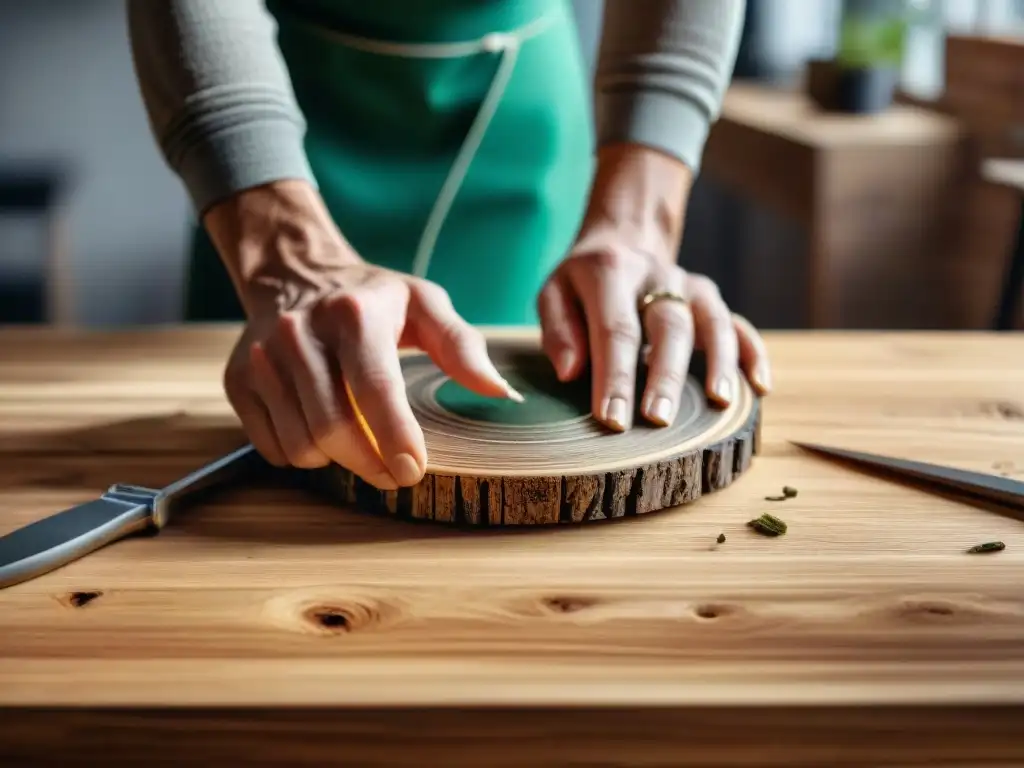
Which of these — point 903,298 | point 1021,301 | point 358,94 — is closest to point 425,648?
point 358,94

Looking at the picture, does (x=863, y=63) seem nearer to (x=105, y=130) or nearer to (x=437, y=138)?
(x=437, y=138)

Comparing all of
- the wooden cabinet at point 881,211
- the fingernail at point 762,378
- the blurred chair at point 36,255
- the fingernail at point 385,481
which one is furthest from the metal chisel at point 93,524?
the blurred chair at point 36,255

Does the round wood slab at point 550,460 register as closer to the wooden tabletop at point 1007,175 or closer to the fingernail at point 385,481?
the fingernail at point 385,481

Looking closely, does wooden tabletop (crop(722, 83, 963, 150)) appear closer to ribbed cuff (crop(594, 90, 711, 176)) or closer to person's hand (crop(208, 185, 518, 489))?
ribbed cuff (crop(594, 90, 711, 176))

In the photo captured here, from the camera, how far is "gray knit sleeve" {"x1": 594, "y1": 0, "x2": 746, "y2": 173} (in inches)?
39.1

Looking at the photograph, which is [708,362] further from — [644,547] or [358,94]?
[358,94]

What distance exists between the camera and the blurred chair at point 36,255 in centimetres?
297

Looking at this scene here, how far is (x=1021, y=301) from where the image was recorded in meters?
2.05

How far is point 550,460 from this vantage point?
0.64 metres

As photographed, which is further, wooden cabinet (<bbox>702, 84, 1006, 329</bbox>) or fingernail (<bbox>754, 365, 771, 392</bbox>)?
wooden cabinet (<bbox>702, 84, 1006, 329</bbox>)

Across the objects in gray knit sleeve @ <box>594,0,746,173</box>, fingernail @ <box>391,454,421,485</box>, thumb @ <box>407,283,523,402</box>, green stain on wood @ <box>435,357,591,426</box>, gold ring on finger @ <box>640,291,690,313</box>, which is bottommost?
fingernail @ <box>391,454,421,485</box>

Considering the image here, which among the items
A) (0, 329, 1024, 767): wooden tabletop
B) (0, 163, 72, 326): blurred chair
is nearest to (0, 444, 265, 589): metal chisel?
(0, 329, 1024, 767): wooden tabletop

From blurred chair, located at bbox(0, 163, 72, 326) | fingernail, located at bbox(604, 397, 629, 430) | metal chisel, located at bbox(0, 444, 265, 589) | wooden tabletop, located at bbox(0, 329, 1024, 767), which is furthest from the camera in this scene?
blurred chair, located at bbox(0, 163, 72, 326)

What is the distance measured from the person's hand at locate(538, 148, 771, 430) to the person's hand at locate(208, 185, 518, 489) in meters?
0.07
